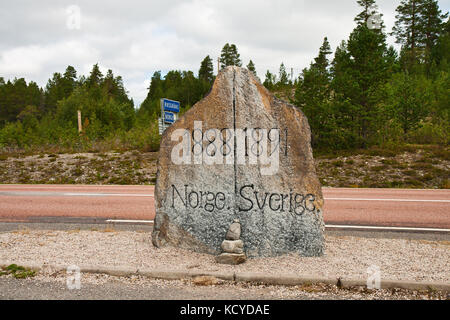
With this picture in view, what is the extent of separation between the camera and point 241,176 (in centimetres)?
479

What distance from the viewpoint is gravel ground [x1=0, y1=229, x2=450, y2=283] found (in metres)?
4.10

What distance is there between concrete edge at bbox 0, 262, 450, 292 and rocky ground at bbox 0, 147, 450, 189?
10.3 m

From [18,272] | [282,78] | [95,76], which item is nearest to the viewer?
[18,272]

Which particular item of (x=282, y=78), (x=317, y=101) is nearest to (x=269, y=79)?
(x=282, y=78)

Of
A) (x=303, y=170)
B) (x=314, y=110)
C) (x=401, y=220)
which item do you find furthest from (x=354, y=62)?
(x=303, y=170)

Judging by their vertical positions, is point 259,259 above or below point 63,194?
below

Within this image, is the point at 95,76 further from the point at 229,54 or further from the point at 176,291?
the point at 176,291

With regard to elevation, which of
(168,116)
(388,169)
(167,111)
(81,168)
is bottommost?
(388,169)

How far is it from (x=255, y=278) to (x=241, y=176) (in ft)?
4.41

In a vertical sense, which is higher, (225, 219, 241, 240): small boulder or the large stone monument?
the large stone monument

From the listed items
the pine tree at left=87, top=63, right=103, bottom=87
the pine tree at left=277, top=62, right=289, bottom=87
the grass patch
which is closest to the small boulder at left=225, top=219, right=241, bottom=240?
the grass patch

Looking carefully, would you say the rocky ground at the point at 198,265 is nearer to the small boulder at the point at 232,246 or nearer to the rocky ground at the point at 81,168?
the small boulder at the point at 232,246

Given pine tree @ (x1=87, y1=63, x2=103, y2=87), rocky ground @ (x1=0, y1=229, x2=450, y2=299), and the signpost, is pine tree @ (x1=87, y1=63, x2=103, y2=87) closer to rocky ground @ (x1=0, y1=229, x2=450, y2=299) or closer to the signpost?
the signpost


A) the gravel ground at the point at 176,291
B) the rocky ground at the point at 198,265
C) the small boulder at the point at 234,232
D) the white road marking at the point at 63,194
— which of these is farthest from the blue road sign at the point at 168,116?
the gravel ground at the point at 176,291
